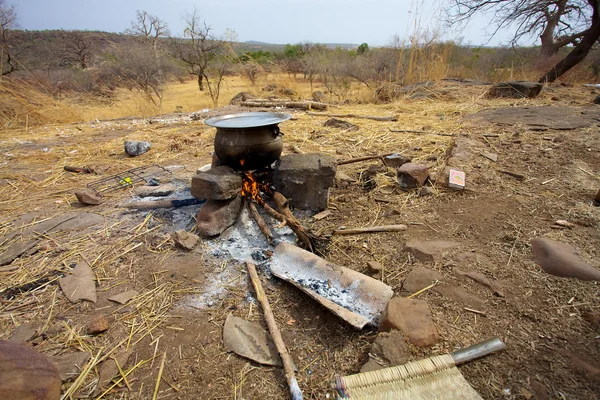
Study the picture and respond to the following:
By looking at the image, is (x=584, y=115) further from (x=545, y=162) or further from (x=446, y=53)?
(x=446, y=53)

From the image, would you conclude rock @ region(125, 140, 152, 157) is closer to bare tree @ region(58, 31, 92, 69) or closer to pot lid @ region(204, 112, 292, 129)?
pot lid @ region(204, 112, 292, 129)

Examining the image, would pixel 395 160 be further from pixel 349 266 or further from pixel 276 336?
pixel 276 336

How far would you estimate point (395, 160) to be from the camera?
370 centimetres

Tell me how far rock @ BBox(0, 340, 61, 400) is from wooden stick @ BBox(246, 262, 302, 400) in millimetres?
1039

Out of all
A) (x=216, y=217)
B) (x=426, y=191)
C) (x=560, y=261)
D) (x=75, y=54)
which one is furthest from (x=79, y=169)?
(x=75, y=54)

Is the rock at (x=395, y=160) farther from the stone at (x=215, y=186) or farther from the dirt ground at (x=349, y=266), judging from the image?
the stone at (x=215, y=186)

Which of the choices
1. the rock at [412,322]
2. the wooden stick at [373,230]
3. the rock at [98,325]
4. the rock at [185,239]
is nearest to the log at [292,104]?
the wooden stick at [373,230]

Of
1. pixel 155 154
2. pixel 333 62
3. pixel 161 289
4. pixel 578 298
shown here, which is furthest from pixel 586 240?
→ pixel 333 62

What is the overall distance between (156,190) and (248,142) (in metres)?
1.41

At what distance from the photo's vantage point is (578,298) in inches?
68.6

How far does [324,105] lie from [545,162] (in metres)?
5.32

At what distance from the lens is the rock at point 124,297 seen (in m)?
2.04

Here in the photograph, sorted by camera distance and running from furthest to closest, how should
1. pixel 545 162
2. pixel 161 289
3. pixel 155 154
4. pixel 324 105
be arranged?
pixel 324 105, pixel 155 154, pixel 545 162, pixel 161 289

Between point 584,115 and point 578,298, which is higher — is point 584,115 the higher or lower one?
the higher one
